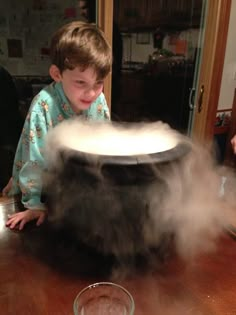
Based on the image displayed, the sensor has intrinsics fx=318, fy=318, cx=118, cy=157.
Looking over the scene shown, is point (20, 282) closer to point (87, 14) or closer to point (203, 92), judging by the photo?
point (87, 14)

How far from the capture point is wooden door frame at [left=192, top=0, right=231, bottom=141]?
214 cm

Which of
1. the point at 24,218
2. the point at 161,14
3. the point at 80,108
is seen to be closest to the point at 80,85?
the point at 80,108

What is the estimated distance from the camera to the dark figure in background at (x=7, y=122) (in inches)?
80.2

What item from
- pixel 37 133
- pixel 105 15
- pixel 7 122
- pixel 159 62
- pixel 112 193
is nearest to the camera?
pixel 112 193

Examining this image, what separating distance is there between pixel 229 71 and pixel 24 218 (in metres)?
2.15

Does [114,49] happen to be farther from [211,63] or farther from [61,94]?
[61,94]

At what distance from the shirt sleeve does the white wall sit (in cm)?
190

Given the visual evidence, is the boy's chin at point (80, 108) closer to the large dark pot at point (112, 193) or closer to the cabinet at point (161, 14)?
the large dark pot at point (112, 193)

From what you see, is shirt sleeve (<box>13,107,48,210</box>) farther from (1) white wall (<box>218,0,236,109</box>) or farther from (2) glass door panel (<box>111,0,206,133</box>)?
(1) white wall (<box>218,0,236,109</box>)

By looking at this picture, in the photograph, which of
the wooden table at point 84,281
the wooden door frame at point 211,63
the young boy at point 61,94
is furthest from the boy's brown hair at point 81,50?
the wooden door frame at point 211,63

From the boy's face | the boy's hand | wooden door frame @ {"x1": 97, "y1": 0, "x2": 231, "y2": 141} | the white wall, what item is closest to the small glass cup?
the boy's hand

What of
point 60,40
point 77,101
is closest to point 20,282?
point 77,101

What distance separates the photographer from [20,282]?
0.60 metres

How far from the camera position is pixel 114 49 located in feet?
6.38
